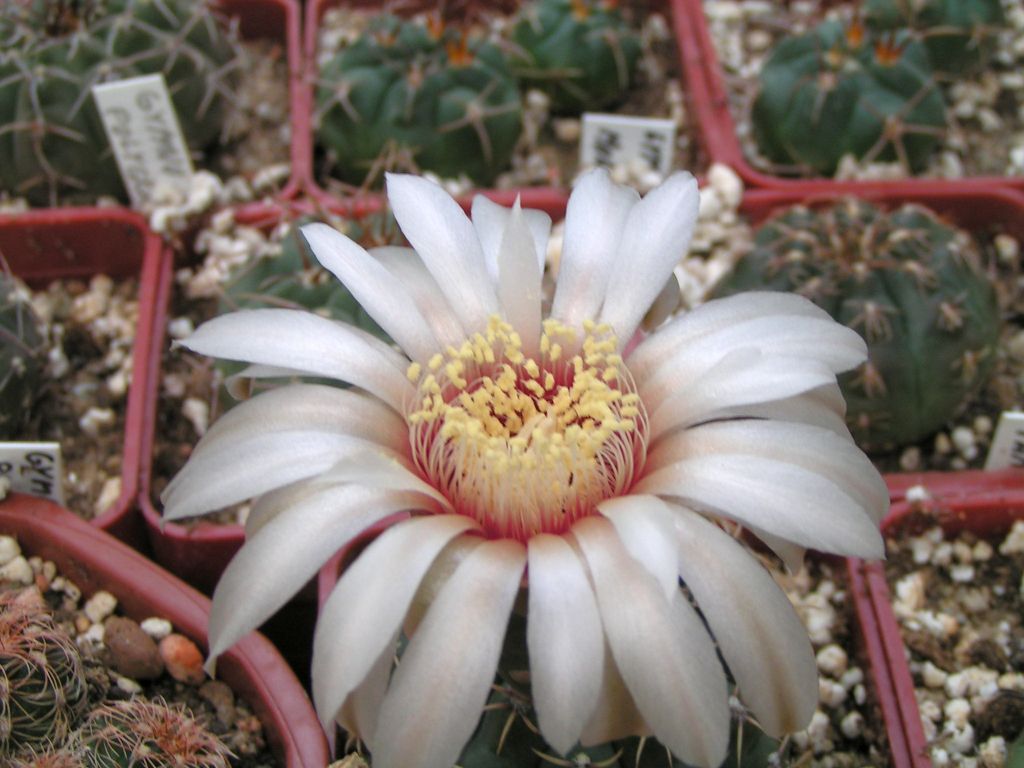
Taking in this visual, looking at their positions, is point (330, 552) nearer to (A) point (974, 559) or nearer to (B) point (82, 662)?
(B) point (82, 662)

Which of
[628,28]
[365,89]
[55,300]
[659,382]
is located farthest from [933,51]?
[55,300]

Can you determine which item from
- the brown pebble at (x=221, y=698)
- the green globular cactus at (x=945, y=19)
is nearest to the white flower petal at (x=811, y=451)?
the brown pebble at (x=221, y=698)

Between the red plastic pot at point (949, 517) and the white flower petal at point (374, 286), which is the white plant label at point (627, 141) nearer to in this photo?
the red plastic pot at point (949, 517)

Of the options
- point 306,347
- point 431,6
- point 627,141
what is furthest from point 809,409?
point 431,6

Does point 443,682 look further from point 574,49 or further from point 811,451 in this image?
point 574,49

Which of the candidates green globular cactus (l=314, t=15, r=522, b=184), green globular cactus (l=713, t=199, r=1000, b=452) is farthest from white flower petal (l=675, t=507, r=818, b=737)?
green globular cactus (l=314, t=15, r=522, b=184)

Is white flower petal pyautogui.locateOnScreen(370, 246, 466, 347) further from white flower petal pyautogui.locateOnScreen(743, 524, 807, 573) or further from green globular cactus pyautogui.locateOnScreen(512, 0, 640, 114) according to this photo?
green globular cactus pyautogui.locateOnScreen(512, 0, 640, 114)
